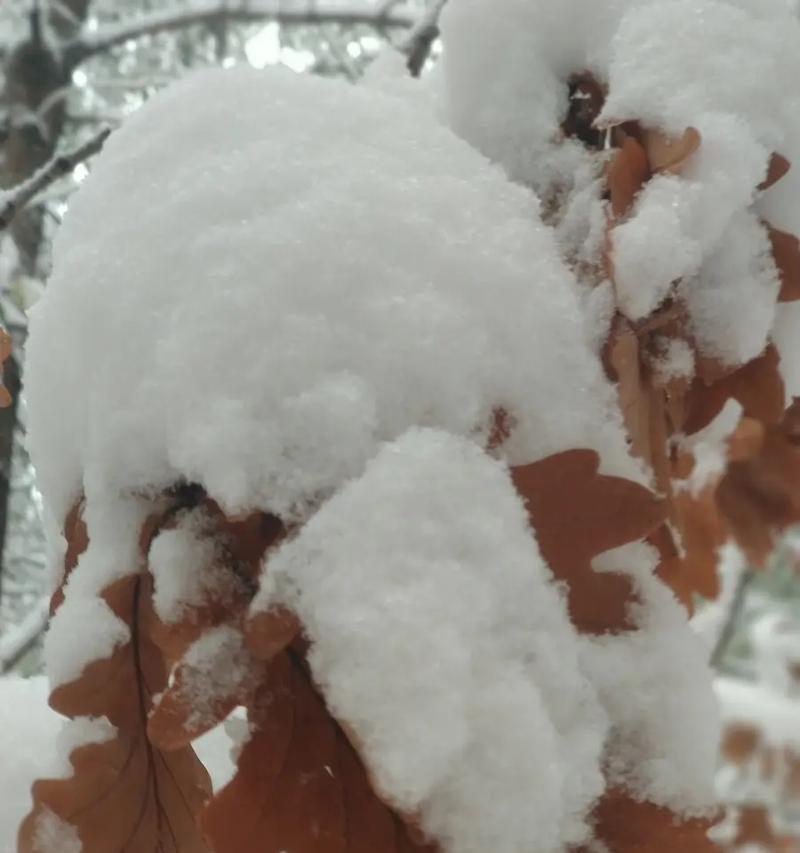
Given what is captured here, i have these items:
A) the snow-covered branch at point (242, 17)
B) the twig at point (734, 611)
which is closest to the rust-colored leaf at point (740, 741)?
the twig at point (734, 611)

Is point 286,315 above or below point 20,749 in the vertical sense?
above

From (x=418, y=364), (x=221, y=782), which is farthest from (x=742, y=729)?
(x=418, y=364)

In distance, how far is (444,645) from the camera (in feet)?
0.73

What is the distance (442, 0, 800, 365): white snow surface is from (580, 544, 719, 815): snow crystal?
96 millimetres

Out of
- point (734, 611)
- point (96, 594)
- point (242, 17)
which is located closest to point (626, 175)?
point (96, 594)

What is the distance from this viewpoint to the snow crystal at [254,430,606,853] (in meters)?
0.22

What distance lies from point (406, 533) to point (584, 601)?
0.07 meters

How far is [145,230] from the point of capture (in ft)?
0.93

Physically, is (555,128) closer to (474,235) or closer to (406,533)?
(474,235)

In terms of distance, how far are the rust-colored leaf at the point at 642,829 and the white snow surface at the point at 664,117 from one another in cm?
16

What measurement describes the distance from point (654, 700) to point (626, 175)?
178 millimetres

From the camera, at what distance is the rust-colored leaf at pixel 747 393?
0.34m

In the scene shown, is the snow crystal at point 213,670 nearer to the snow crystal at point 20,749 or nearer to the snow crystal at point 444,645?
the snow crystal at point 444,645

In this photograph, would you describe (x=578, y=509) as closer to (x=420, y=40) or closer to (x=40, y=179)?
(x=40, y=179)
